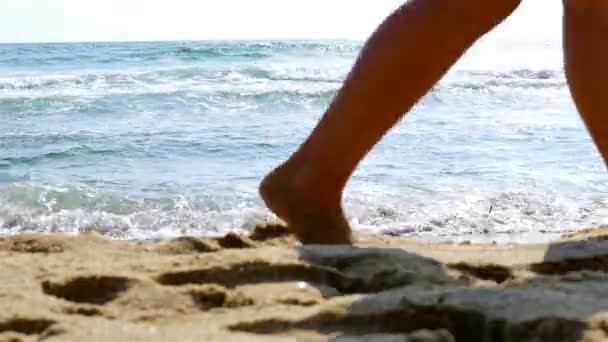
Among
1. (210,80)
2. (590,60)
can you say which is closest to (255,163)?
(590,60)

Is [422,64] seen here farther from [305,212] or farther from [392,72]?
[305,212]

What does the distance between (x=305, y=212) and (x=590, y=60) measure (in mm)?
698

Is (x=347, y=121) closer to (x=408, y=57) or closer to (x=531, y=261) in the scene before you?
(x=408, y=57)

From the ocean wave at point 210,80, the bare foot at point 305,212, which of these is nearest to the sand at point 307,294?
the bare foot at point 305,212

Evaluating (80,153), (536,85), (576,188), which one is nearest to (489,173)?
(576,188)

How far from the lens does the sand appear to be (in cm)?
117

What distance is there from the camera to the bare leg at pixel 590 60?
165 centimetres

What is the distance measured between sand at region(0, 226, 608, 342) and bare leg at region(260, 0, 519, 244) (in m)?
0.22

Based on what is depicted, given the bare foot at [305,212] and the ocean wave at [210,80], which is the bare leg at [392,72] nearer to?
the bare foot at [305,212]

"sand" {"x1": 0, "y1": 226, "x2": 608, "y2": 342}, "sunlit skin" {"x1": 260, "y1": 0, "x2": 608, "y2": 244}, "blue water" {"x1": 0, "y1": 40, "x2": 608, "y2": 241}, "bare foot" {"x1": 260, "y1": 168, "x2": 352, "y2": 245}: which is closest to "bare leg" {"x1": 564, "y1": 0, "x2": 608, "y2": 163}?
"sunlit skin" {"x1": 260, "y1": 0, "x2": 608, "y2": 244}

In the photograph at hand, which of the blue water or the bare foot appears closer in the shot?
the bare foot

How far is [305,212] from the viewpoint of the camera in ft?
6.12

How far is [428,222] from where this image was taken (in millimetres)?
3418

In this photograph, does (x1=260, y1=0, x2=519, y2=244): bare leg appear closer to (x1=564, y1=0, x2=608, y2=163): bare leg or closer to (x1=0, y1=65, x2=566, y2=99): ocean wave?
(x1=564, y1=0, x2=608, y2=163): bare leg
